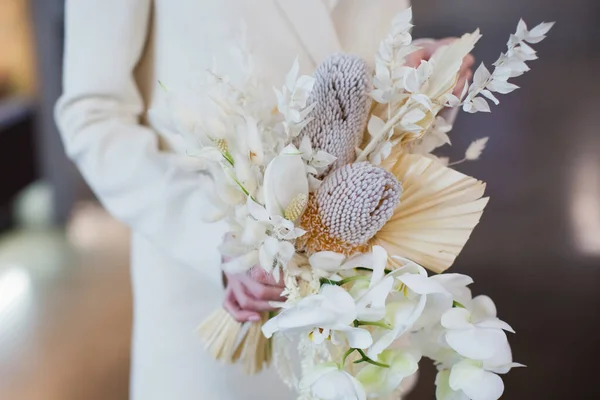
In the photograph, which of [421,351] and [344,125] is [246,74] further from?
[421,351]

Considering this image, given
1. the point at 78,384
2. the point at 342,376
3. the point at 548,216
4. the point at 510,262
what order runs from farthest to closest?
the point at 548,216, the point at 510,262, the point at 78,384, the point at 342,376

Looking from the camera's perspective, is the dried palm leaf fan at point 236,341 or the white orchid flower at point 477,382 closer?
the white orchid flower at point 477,382

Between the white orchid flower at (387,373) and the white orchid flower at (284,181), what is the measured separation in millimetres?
137

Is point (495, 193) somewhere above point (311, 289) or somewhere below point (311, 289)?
below

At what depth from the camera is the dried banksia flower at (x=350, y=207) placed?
1.46 ft

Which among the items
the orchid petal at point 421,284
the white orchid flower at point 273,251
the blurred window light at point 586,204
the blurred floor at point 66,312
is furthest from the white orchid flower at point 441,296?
the blurred window light at point 586,204

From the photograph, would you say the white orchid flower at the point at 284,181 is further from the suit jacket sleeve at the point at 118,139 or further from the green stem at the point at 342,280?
the suit jacket sleeve at the point at 118,139

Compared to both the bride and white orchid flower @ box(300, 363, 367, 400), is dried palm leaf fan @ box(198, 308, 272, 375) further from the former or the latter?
white orchid flower @ box(300, 363, 367, 400)

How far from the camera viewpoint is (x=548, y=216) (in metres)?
2.41

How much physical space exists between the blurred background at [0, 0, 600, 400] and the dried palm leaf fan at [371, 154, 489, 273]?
47.7 inches

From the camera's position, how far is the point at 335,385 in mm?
434

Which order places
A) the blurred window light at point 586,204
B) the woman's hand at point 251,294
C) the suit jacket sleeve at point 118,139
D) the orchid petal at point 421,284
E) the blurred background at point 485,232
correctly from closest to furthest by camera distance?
the orchid petal at point 421,284
the woman's hand at point 251,294
the suit jacket sleeve at point 118,139
the blurred background at point 485,232
the blurred window light at point 586,204

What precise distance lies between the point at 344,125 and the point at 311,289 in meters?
0.13

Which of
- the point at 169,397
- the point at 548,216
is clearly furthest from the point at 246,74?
the point at 548,216
